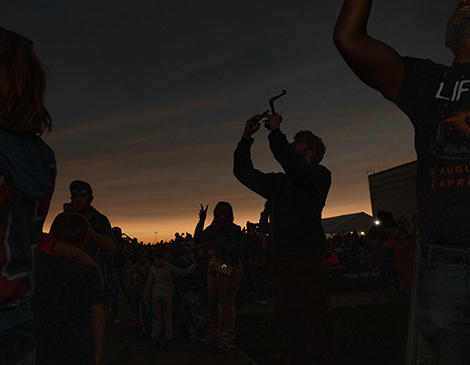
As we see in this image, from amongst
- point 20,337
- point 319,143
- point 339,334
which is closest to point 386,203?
point 339,334

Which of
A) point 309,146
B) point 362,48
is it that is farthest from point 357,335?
point 362,48

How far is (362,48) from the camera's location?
1736 mm

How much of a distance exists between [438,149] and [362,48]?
0.52 m

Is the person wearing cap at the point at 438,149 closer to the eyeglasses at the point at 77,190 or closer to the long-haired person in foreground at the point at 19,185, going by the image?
the long-haired person in foreground at the point at 19,185

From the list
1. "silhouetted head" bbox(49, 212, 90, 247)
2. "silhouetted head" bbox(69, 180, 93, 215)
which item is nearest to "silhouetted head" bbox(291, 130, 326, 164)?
"silhouetted head" bbox(49, 212, 90, 247)

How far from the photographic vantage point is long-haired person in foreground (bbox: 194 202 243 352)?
6.00m

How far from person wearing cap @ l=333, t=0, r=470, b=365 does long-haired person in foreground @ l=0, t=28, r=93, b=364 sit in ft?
4.05

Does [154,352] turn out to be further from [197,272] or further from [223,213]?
[197,272]

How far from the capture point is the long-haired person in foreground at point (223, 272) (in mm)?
5996

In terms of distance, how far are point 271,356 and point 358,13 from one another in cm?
524

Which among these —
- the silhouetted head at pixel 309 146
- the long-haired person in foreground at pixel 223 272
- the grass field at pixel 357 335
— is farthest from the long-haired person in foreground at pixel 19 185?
the grass field at pixel 357 335

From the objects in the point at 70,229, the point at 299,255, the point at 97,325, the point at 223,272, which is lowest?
the point at 97,325

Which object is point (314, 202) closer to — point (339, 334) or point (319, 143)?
point (319, 143)

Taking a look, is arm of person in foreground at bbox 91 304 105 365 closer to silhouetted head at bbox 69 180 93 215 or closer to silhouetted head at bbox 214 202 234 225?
silhouetted head at bbox 69 180 93 215
